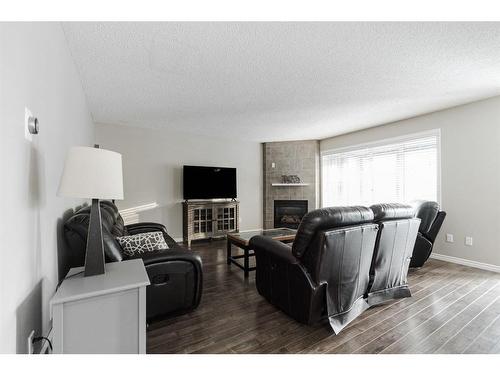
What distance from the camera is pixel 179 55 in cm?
222

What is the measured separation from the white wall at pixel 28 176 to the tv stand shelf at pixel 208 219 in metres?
3.08

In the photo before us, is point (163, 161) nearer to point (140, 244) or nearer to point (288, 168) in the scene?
point (288, 168)

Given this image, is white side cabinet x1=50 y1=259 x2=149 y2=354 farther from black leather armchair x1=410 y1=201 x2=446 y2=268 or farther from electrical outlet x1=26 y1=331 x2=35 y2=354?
black leather armchair x1=410 y1=201 x2=446 y2=268

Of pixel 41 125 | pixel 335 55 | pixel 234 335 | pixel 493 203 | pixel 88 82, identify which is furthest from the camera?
pixel 493 203

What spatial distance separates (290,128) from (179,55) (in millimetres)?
3071

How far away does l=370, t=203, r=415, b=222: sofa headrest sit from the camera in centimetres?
216

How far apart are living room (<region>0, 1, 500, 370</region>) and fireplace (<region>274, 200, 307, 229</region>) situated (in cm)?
202

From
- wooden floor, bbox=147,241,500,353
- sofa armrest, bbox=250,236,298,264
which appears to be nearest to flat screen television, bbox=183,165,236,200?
wooden floor, bbox=147,241,500,353

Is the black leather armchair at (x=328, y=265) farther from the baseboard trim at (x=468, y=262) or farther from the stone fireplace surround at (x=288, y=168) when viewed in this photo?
the stone fireplace surround at (x=288, y=168)

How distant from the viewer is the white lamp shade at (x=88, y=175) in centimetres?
125

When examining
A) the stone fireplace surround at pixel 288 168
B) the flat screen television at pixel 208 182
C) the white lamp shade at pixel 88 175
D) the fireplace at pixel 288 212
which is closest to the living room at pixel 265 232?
the white lamp shade at pixel 88 175

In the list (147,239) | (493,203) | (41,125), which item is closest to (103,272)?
(147,239)
